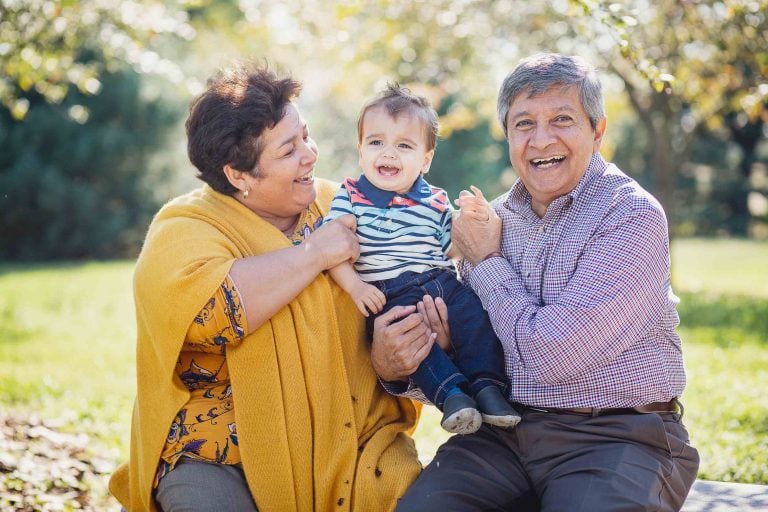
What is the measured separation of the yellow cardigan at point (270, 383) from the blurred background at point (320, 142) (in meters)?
0.87

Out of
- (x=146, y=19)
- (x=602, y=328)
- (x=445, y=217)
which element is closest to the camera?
(x=602, y=328)

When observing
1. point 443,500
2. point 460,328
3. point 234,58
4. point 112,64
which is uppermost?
point 112,64

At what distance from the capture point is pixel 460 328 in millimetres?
3111

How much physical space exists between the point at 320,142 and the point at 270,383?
70.9 feet

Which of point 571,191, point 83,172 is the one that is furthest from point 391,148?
point 83,172

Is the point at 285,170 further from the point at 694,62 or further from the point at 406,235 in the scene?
the point at 694,62

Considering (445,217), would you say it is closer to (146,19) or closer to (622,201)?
(622,201)

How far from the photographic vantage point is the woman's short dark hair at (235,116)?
3.16 meters

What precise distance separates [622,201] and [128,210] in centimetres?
1933

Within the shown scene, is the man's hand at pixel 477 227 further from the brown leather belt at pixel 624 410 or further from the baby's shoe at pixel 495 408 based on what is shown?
the brown leather belt at pixel 624 410

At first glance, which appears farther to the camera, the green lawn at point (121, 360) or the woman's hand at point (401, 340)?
the green lawn at point (121, 360)

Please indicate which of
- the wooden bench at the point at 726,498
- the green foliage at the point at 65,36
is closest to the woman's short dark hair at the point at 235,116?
the green foliage at the point at 65,36

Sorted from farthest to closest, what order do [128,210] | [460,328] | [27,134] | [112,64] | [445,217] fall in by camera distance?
1. [128,210]
2. [27,134]
3. [112,64]
4. [445,217]
5. [460,328]

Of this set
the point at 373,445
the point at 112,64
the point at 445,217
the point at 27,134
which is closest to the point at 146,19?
the point at 112,64
